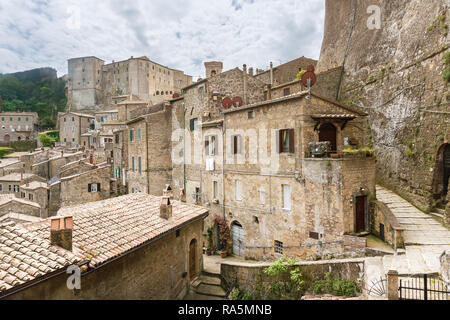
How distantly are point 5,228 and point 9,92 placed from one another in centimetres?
8902

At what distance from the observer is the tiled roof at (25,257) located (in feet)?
15.4

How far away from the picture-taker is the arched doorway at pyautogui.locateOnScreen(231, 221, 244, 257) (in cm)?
1606

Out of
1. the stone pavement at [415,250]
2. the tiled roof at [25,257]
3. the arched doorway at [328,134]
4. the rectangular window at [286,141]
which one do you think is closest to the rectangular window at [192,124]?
the rectangular window at [286,141]

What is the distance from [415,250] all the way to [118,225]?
10619 mm

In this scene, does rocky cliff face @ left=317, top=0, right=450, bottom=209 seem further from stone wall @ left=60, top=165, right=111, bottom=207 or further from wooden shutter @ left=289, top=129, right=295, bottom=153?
stone wall @ left=60, top=165, right=111, bottom=207

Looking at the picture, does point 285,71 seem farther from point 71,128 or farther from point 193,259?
point 71,128

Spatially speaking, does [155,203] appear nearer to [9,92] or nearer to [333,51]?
[333,51]

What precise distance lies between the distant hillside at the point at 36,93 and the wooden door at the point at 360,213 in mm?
79509

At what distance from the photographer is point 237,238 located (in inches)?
645

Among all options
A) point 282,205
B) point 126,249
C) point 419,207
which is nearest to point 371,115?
point 419,207

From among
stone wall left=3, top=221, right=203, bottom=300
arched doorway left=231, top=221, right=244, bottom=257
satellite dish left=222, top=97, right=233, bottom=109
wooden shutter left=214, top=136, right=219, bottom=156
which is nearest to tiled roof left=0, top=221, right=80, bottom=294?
stone wall left=3, top=221, right=203, bottom=300

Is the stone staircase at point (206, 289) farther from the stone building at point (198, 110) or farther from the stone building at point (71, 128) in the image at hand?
the stone building at point (71, 128)

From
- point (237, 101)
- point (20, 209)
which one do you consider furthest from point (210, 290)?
point (20, 209)

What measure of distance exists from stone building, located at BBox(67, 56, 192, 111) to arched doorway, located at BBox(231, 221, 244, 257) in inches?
2498
